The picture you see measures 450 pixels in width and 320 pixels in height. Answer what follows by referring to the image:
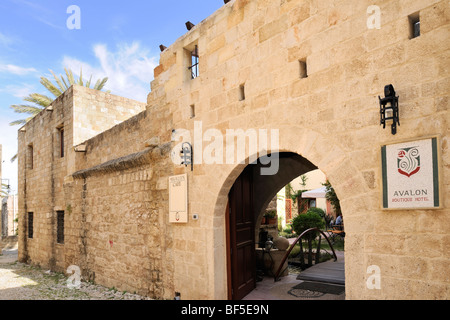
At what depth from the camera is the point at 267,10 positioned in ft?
13.4

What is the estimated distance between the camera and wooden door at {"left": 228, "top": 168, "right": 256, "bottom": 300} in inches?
197

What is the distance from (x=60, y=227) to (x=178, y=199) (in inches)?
264

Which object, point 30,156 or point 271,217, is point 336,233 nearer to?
point 271,217

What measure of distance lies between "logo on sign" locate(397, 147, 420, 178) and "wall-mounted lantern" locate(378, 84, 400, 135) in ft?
0.65

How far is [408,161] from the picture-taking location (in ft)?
9.00

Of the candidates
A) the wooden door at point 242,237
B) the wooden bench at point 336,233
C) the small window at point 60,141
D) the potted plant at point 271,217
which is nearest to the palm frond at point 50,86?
the small window at point 60,141

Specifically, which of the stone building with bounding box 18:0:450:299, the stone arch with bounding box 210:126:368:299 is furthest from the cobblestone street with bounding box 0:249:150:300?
the stone arch with bounding box 210:126:368:299

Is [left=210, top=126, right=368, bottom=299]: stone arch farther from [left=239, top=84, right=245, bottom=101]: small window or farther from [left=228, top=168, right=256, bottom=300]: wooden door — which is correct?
[left=228, top=168, right=256, bottom=300]: wooden door

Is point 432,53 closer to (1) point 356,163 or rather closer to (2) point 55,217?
(1) point 356,163

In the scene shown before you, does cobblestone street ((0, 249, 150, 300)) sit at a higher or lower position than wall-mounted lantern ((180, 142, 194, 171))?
lower

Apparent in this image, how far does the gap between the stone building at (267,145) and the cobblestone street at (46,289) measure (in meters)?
0.24

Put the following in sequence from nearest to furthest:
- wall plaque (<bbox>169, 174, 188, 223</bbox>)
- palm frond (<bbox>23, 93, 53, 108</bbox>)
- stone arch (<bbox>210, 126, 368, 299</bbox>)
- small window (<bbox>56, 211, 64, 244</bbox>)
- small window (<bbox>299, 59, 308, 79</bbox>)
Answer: stone arch (<bbox>210, 126, 368, 299</bbox>)
small window (<bbox>299, 59, 308, 79</bbox>)
wall plaque (<bbox>169, 174, 188, 223</bbox>)
small window (<bbox>56, 211, 64, 244</bbox>)
palm frond (<bbox>23, 93, 53, 108</bbox>)

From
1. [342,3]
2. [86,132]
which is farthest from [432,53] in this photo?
[86,132]

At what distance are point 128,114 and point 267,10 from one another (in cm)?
788
